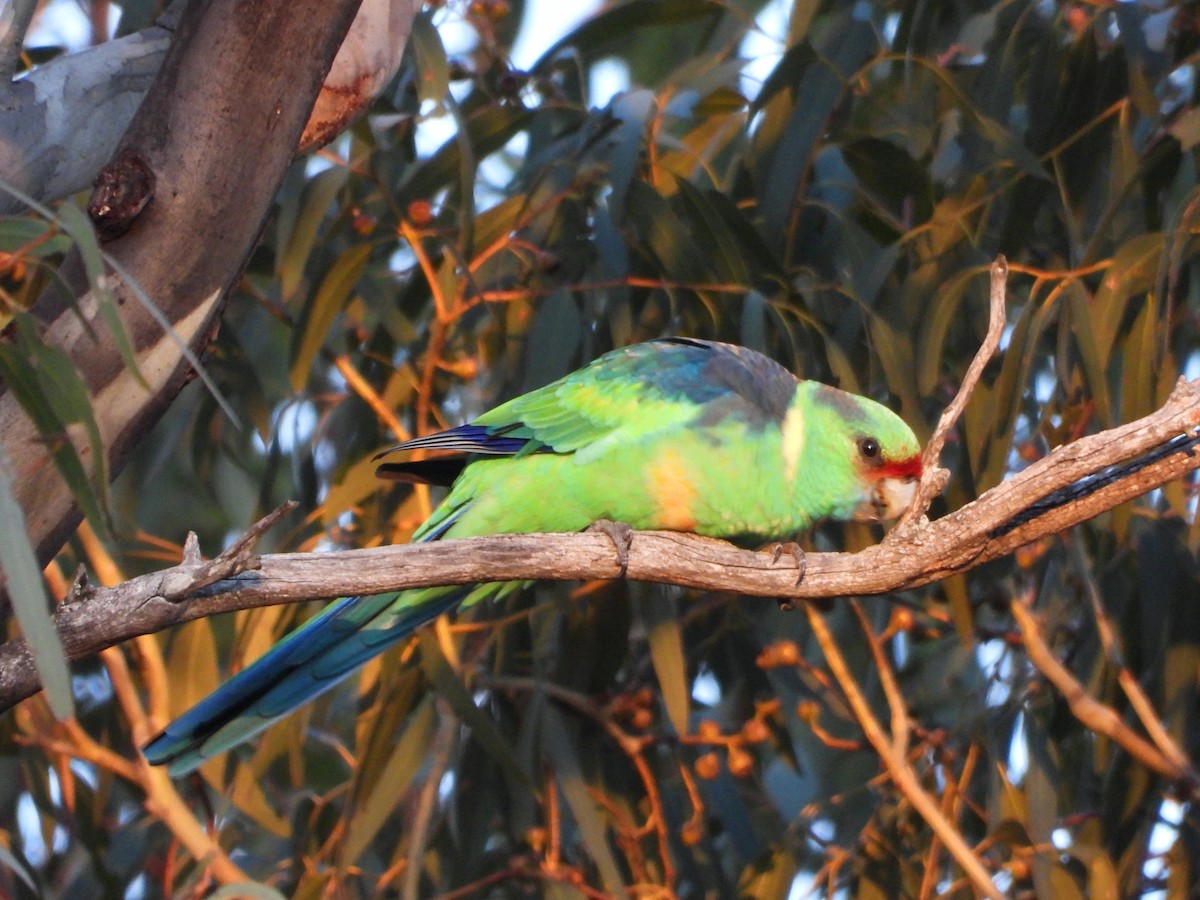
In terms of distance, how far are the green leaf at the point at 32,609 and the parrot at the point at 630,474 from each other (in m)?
0.95

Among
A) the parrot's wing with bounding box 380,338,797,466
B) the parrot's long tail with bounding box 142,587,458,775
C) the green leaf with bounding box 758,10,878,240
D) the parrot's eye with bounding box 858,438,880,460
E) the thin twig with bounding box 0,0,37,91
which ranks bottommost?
the parrot's long tail with bounding box 142,587,458,775

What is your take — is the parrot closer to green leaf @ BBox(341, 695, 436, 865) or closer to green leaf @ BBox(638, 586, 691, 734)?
green leaf @ BBox(638, 586, 691, 734)

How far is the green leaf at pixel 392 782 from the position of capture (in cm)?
246

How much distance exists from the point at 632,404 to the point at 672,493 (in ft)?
0.71

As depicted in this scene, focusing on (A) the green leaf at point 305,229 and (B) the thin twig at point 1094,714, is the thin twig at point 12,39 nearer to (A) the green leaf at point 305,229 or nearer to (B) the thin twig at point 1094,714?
(A) the green leaf at point 305,229

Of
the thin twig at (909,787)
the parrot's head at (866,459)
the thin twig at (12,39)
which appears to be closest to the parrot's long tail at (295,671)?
the parrot's head at (866,459)

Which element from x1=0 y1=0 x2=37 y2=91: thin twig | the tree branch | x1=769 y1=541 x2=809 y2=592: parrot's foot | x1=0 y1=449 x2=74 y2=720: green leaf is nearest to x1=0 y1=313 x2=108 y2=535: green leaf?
the tree branch

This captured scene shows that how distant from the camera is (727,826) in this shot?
105 inches

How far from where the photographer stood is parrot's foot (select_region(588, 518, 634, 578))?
1.77 meters

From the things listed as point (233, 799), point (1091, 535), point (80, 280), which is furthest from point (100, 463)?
point (1091, 535)

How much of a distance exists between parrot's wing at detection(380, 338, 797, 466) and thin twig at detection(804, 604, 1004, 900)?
1.76ft

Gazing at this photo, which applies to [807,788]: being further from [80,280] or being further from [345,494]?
[80,280]

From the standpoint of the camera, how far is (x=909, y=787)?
242 cm

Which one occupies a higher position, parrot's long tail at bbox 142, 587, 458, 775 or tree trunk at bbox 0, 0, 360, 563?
tree trunk at bbox 0, 0, 360, 563
